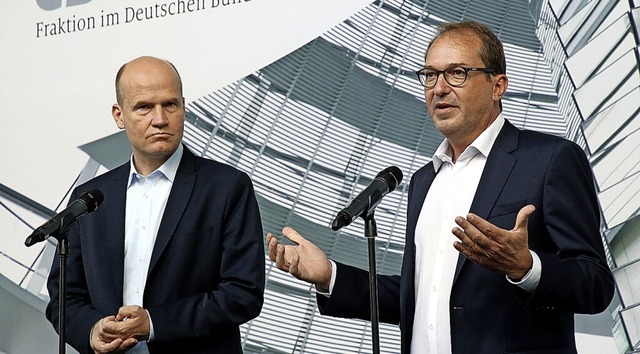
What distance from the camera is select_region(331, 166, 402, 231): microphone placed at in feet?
7.87

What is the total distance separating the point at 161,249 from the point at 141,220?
18cm

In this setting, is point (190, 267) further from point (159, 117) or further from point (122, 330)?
point (159, 117)

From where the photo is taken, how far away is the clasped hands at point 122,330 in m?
2.81

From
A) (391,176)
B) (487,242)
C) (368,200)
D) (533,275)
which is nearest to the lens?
(487,242)

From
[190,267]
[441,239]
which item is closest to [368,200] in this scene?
[441,239]

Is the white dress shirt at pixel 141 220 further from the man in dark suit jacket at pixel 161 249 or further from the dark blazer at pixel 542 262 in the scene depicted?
the dark blazer at pixel 542 262

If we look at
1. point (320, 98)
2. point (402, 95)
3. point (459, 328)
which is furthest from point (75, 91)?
point (459, 328)

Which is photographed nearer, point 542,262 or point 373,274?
point 542,262

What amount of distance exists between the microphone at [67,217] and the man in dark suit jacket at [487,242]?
2.12ft

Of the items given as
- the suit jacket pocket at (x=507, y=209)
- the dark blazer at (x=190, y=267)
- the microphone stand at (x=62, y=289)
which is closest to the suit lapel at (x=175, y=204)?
the dark blazer at (x=190, y=267)

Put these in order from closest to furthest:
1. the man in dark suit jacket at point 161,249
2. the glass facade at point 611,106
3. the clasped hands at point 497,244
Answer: the clasped hands at point 497,244 → the man in dark suit jacket at point 161,249 → the glass facade at point 611,106

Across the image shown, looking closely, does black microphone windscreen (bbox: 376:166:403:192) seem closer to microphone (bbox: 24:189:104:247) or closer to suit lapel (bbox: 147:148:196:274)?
suit lapel (bbox: 147:148:196:274)

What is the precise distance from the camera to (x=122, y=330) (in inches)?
111

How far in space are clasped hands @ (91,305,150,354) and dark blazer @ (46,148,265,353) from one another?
50 millimetres
